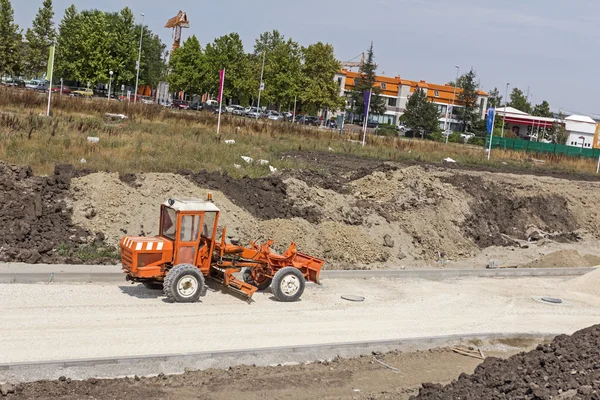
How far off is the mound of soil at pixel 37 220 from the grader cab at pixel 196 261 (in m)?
2.85

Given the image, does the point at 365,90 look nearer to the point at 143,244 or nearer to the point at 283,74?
the point at 283,74

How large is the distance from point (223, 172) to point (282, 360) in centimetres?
1249

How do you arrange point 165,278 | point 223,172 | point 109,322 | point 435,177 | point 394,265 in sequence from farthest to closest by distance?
1. point 435,177
2. point 223,172
3. point 394,265
4. point 165,278
5. point 109,322

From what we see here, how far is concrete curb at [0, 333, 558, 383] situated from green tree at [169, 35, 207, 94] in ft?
216

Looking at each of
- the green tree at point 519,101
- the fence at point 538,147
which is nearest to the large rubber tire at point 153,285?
the fence at point 538,147

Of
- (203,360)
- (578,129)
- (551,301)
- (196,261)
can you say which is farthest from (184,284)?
(578,129)

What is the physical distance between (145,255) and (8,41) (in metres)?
59.2

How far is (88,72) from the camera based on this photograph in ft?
229

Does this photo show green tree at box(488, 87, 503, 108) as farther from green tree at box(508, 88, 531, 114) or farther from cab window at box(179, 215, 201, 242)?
cab window at box(179, 215, 201, 242)

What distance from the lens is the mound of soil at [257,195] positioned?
65.7 feet

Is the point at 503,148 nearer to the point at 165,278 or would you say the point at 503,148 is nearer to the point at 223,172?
the point at 223,172

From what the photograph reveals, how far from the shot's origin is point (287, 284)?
46.3ft

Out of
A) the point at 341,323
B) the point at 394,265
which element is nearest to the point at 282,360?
the point at 341,323

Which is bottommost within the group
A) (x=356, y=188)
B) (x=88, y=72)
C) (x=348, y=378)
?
(x=348, y=378)
